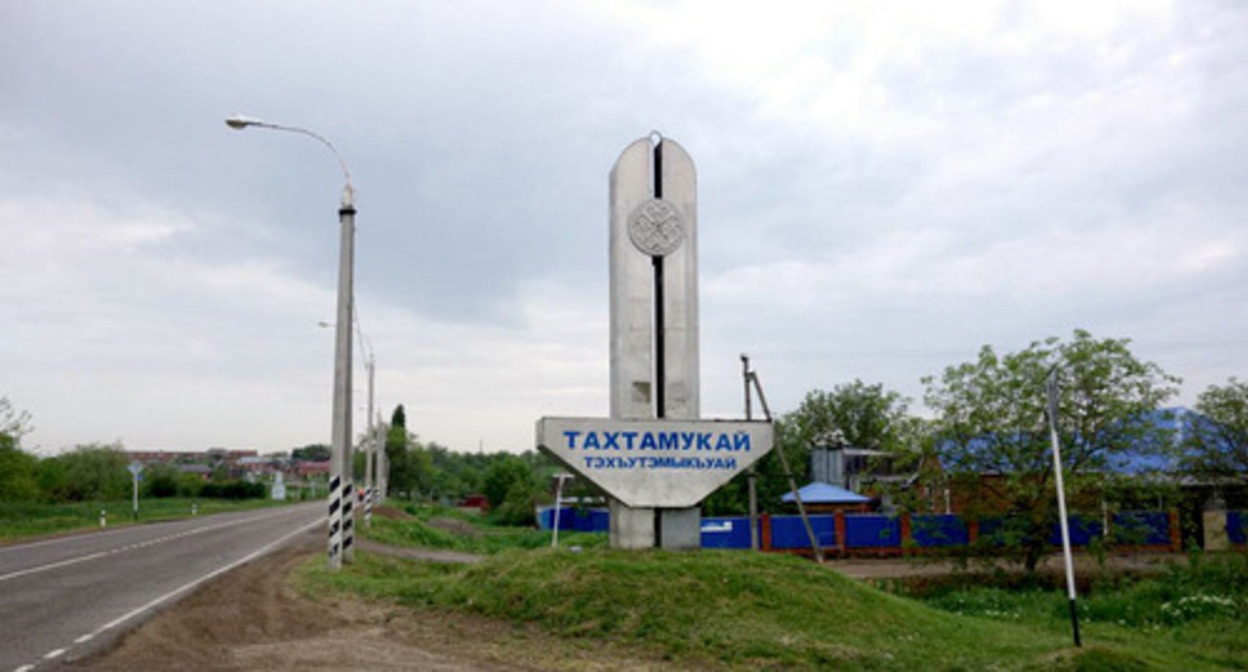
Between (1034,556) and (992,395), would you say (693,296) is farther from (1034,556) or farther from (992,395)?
(1034,556)

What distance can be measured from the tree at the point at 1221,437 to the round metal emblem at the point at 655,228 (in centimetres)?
1938

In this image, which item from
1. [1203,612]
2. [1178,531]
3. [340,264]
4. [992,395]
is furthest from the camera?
[1178,531]

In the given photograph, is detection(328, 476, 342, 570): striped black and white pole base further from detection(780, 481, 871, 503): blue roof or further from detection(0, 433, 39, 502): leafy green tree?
detection(0, 433, 39, 502): leafy green tree

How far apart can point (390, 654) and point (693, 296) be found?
6.82 m

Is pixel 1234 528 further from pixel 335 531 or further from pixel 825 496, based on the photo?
pixel 335 531

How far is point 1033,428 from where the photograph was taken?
25.3 meters

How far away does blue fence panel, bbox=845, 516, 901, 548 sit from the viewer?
3416cm

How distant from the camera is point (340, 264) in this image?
19.6m

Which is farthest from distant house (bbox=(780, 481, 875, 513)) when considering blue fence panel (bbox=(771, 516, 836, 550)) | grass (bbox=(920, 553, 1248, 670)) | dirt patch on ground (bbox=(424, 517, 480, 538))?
dirt patch on ground (bbox=(424, 517, 480, 538))

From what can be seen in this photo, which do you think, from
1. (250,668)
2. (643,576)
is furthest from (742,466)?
(250,668)

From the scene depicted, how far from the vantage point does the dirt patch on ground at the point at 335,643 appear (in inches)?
380

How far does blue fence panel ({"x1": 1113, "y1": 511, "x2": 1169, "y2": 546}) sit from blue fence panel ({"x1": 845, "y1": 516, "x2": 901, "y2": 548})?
754cm

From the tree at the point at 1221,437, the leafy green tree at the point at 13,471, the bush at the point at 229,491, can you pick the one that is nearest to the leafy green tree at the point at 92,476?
the bush at the point at 229,491

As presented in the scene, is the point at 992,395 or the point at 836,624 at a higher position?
the point at 992,395
